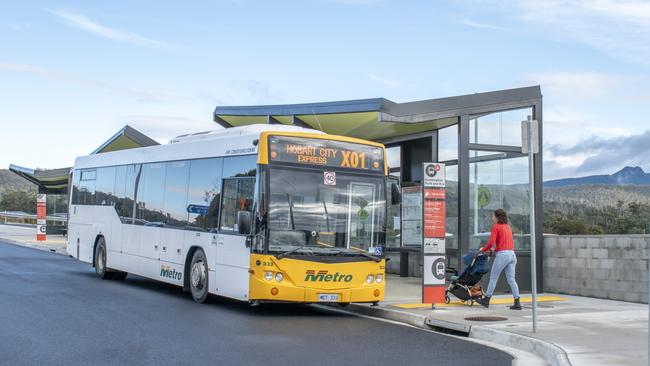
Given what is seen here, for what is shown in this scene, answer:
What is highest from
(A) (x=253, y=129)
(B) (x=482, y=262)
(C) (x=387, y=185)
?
(A) (x=253, y=129)

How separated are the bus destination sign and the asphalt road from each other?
270 cm

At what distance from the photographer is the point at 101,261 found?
67.7 ft

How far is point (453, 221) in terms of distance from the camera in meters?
19.3

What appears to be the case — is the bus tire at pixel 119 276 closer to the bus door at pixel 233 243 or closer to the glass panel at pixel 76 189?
the glass panel at pixel 76 189

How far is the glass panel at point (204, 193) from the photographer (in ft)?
49.3

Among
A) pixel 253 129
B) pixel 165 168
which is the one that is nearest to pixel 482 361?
pixel 253 129

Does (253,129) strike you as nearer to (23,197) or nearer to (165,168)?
(165,168)

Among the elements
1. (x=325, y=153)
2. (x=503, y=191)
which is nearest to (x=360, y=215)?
(x=325, y=153)

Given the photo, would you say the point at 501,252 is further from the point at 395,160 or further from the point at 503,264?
the point at 395,160

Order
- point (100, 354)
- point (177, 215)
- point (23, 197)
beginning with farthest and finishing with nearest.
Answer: point (23, 197)
point (177, 215)
point (100, 354)

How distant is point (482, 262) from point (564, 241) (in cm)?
356

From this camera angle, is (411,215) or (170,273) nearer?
(170,273)

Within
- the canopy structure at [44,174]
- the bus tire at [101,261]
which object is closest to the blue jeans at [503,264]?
the bus tire at [101,261]

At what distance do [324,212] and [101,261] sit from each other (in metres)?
9.19
